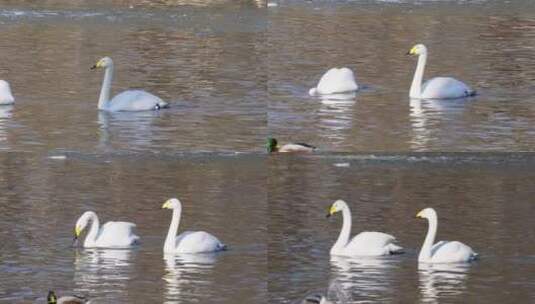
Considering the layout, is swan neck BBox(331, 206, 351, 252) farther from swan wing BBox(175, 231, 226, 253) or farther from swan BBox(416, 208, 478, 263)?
swan wing BBox(175, 231, 226, 253)

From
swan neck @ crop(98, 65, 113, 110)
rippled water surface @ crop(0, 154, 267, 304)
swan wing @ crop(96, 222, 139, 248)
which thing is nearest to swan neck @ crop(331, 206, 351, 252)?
rippled water surface @ crop(0, 154, 267, 304)

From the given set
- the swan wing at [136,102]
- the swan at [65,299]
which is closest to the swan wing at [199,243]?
the swan wing at [136,102]

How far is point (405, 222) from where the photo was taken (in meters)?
12.9

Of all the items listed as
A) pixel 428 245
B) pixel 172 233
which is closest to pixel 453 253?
pixel 428 245

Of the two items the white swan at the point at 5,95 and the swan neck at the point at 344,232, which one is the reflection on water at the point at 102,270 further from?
the swan neck at the point at 344,232

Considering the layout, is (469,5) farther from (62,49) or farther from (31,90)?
(31,90)

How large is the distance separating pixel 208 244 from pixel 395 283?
134cm

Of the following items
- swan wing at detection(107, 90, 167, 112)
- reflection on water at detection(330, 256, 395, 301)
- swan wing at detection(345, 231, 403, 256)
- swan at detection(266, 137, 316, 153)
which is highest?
swan wing at detection(107, 90, 167, 112)

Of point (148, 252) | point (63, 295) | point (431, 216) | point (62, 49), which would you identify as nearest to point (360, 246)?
point (431, 216)

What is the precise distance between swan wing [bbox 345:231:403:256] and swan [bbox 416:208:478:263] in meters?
0.20

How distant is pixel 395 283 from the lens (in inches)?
433

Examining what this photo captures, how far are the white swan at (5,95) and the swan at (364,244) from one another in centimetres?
229

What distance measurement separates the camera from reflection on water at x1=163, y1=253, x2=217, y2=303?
1060cm

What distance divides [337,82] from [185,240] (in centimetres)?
142
